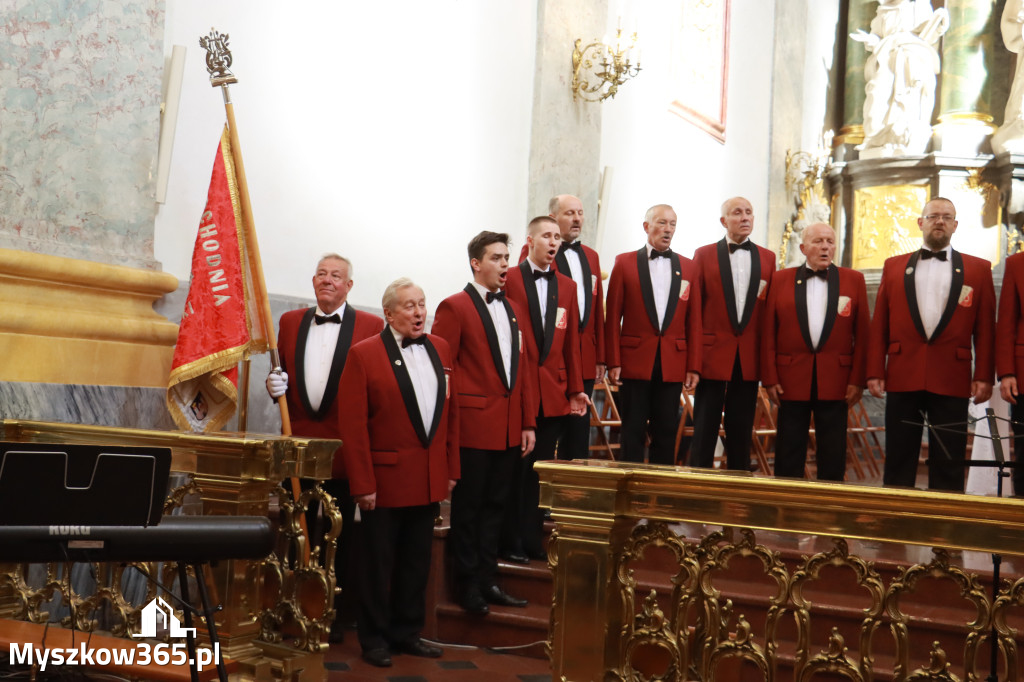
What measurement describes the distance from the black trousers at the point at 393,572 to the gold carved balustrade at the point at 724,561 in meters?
1.35

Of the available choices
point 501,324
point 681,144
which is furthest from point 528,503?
point 681,144

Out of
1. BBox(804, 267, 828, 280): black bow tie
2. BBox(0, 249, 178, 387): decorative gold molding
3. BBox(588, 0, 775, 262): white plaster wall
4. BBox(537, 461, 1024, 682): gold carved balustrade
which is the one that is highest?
BBox(588, 0, 775, 262): white plaster wall

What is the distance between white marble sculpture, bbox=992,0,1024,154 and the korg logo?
417 inches

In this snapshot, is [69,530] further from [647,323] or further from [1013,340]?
[1013,340]

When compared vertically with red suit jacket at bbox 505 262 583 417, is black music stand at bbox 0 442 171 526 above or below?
below

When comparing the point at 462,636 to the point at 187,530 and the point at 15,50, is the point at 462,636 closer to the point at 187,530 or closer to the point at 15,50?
the point at 187,530

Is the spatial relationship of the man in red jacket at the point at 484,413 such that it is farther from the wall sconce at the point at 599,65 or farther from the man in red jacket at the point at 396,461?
the wall sconce at the point at 599,65

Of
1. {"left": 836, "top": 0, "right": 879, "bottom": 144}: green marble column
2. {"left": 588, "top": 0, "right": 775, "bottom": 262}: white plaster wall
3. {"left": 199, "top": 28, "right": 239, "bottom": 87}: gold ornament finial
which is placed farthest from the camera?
{"left": 836, "top": 0, "right": 879, "bottom": 144}: green marble column

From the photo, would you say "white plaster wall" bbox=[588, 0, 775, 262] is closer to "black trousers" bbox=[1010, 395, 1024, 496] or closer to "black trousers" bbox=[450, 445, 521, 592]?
"black trousers" bbox=[1010, 395, 1024, 496]

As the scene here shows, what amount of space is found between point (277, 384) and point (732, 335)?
230cm

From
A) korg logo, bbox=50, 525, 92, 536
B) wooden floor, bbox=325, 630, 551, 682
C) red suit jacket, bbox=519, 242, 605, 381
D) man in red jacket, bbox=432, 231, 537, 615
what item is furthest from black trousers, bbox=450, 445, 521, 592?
korg logo, bbox=50, 525, 92, 536

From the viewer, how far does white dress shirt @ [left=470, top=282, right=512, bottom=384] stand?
4691 mm

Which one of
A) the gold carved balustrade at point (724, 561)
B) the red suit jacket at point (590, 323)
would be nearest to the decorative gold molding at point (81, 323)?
the red suit jacket at point (590, 323)

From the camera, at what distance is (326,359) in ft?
15.6
